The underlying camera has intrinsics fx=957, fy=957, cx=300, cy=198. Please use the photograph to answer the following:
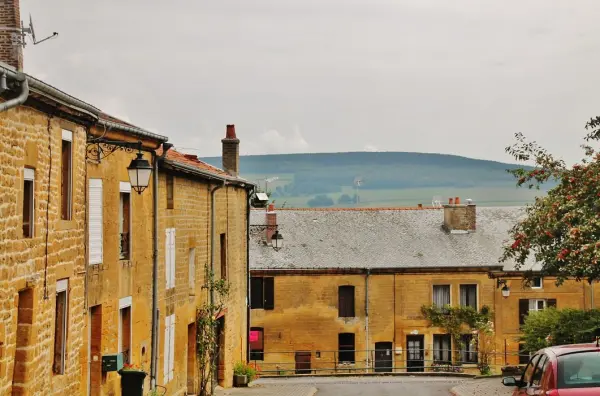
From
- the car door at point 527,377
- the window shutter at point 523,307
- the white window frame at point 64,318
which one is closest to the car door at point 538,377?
the car door at point 527,377

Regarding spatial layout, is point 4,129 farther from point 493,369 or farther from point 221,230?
point 493,369

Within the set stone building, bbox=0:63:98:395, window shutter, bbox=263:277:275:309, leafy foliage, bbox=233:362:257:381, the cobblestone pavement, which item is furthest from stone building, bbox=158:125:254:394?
window shutter, bbox=263:277:275:309

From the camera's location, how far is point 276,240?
41344mm

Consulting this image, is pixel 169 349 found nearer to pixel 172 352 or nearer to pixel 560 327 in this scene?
pixel 172 352

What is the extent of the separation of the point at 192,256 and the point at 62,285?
1080cm

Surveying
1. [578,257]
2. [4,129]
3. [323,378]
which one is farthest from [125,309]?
[323,378]

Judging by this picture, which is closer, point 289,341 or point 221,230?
point 221,230

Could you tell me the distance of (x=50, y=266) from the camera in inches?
509

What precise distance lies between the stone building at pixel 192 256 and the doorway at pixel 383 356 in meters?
14.9

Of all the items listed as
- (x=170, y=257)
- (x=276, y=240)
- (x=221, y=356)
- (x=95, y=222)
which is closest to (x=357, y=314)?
(x=276, y=240)

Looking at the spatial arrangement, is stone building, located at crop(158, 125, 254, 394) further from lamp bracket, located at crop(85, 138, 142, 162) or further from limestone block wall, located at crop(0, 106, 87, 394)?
limestone block wall, located at crop(0, 106, 87, 394)

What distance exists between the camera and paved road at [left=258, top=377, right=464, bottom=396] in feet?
102

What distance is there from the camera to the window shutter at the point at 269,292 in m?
47.2

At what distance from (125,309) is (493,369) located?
3134 centimetres
